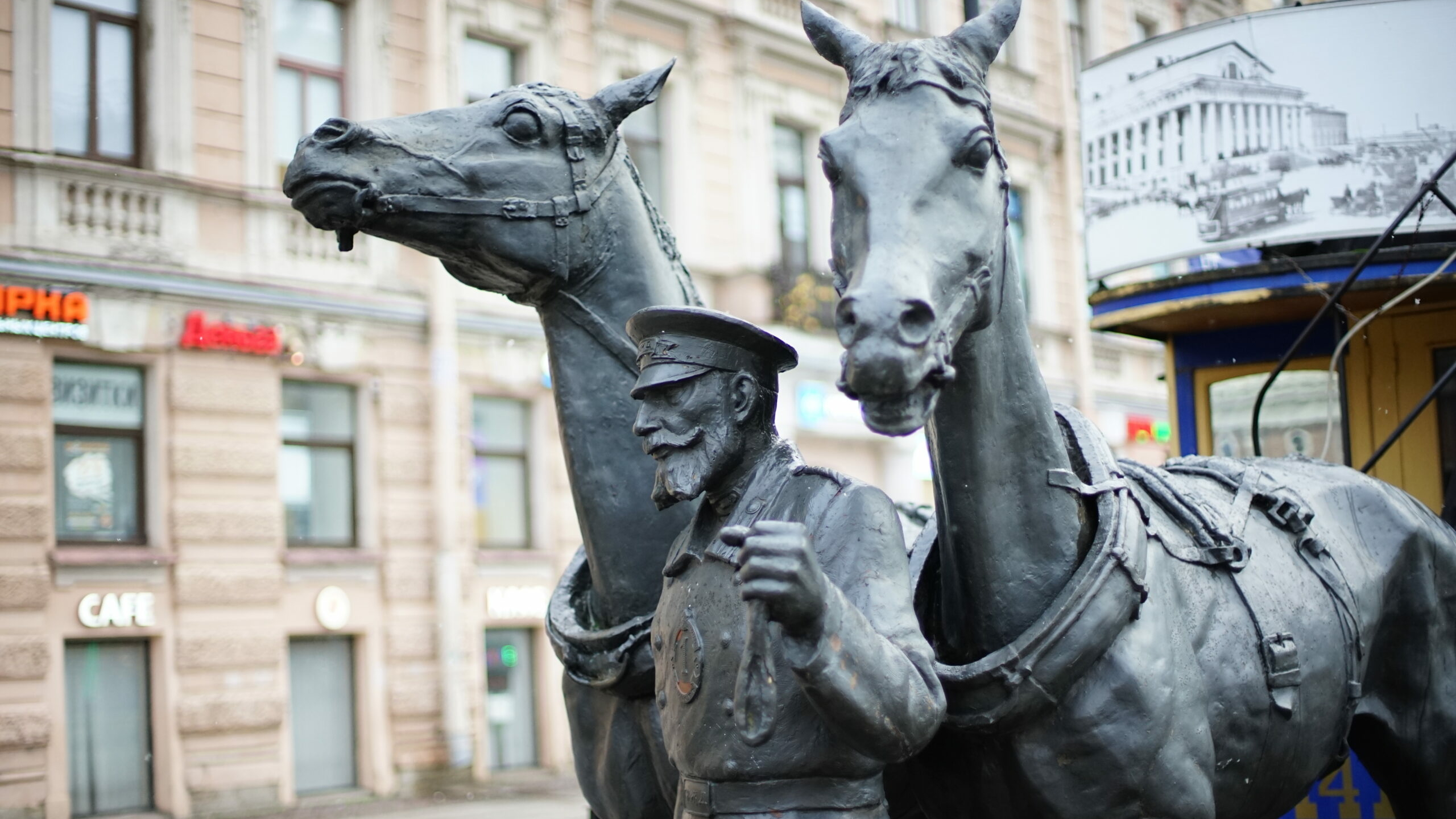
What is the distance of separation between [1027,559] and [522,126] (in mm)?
1490

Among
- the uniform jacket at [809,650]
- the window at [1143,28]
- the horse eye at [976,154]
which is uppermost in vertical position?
the window at [1143,28]

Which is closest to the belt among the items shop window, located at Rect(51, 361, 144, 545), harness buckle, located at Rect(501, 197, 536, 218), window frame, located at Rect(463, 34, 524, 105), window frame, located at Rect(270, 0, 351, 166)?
harness buckle, located at Rect(501, 197, 536, 218)

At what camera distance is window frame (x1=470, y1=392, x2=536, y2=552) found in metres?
13.0

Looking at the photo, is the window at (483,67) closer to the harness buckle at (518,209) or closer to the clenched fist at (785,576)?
the harness buckle at (518,209)

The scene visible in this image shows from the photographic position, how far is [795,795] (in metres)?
2.36

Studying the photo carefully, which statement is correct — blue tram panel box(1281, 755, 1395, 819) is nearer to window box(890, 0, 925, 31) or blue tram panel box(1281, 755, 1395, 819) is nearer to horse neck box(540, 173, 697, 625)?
horse neck box(540, 173, 697, 625)

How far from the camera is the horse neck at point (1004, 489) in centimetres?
256

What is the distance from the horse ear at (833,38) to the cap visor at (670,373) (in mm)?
599

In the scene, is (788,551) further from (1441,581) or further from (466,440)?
(466,440)

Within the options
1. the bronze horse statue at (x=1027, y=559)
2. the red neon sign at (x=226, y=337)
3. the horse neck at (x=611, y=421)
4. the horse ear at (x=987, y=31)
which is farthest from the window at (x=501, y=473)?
the horse ear at (x=987, y=31)

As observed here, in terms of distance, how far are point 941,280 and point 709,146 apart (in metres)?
13.2

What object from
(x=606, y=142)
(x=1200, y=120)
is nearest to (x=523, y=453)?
(x=1200, y=120)

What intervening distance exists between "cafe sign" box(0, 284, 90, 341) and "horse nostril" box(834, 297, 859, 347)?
372 inches

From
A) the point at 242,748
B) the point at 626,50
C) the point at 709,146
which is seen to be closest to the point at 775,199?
the point at 709,146
